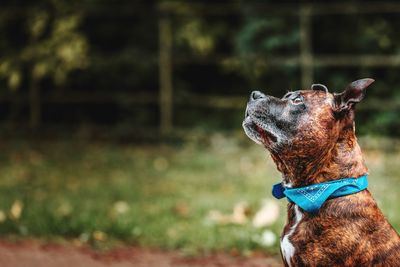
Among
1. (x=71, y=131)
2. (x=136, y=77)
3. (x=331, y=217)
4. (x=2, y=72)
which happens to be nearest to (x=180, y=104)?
(x=136, y=77)

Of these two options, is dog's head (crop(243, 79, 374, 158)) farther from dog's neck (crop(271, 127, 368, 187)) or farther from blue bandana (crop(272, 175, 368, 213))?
blue bandana (crop(272, 175, 368, 213))

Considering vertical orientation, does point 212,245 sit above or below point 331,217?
below

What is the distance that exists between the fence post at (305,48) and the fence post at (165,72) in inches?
84.0

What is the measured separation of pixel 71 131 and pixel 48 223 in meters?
5.82

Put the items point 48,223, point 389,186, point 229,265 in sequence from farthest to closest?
point 389,186, point 48,223, point 229,265

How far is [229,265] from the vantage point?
554cm

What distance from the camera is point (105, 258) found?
5.70 meters

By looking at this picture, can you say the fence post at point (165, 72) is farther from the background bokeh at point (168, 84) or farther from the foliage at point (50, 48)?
the foliage at point (50, 48)

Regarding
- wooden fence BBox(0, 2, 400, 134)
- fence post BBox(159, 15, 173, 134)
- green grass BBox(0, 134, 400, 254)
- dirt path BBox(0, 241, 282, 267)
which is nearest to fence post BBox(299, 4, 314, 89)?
wooden fence BBox(0, 2, 400, 134)

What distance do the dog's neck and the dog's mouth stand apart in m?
0.12

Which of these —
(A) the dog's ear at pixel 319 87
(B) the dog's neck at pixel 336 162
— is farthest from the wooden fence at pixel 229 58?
(B) the dog's neck at pixel 336 162

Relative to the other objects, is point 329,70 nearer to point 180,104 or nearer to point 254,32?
point 254,32

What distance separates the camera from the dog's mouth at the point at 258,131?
10.7 feet

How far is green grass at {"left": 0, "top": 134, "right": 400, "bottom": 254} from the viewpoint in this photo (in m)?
6.27
